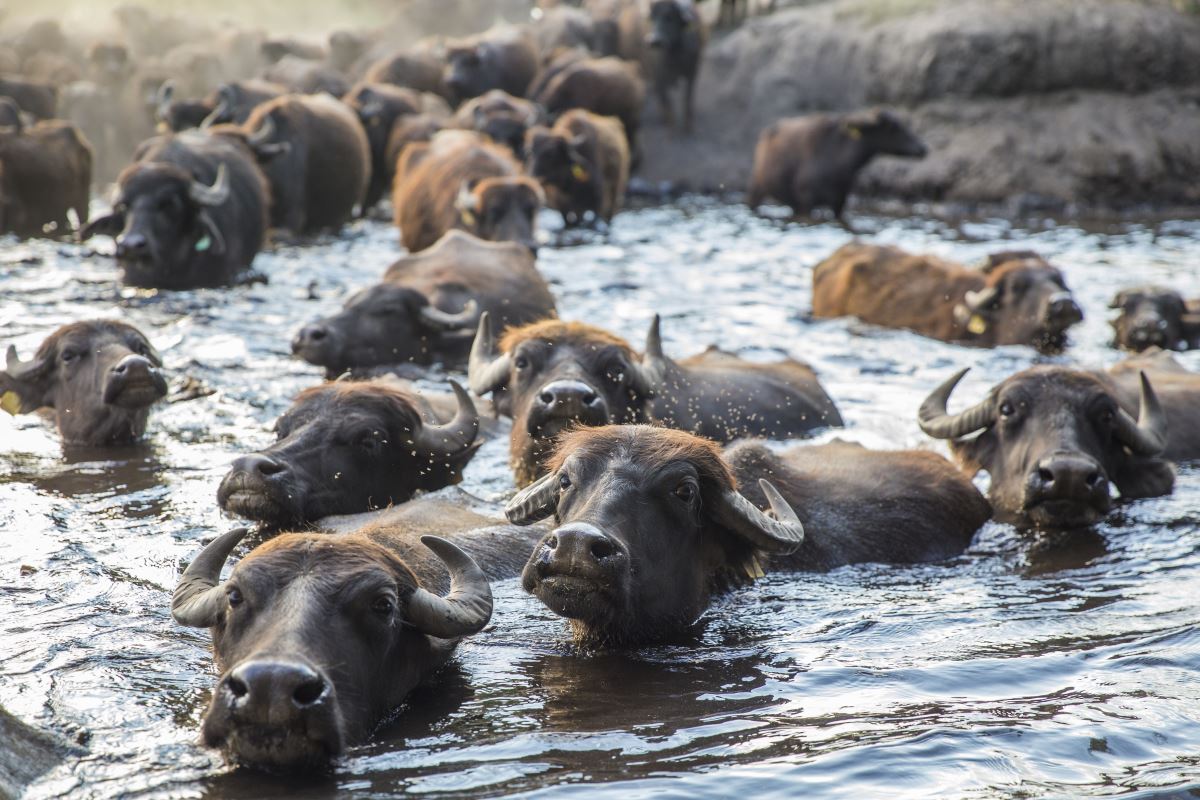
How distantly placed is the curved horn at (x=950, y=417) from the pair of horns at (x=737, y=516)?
8.64 feet

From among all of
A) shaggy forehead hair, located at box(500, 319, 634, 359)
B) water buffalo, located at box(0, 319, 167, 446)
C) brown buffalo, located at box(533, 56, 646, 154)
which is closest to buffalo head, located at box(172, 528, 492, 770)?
shaggy forehead hair, located at box(500, 319, 634, 359)

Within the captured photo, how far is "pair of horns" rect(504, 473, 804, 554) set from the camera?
5879mm

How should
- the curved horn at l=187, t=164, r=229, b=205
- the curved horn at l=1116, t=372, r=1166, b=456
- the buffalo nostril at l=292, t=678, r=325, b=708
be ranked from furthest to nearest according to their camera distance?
the curved horn at l=187, t=164, r=229, b=205, the curved horn at l=1116, t=372, r=1166, b=456, the buffalo nostril at l=292, t=678, r=325, b=708

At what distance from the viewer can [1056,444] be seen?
7.75 meters

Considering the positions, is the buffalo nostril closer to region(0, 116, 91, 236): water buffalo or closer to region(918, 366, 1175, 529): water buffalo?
region(918, 366, 1175, 529): water buffalo

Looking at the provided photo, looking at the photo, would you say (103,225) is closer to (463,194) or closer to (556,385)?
(463,194)

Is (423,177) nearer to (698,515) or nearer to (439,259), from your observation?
(439,259)

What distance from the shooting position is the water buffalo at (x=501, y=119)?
23.5 metres

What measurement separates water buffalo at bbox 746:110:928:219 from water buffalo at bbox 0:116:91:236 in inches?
434

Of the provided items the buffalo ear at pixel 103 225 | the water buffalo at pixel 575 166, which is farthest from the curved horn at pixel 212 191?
the water buffalo at pixel 575 166

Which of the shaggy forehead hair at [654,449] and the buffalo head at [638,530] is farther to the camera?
the shaggy forehead hair at [654,449]

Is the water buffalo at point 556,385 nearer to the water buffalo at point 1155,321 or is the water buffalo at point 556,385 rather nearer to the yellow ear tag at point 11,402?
the yellow ear tag at point 11,402

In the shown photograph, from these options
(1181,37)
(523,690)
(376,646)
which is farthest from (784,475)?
(1181,37)

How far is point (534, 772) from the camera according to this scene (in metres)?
4.48
